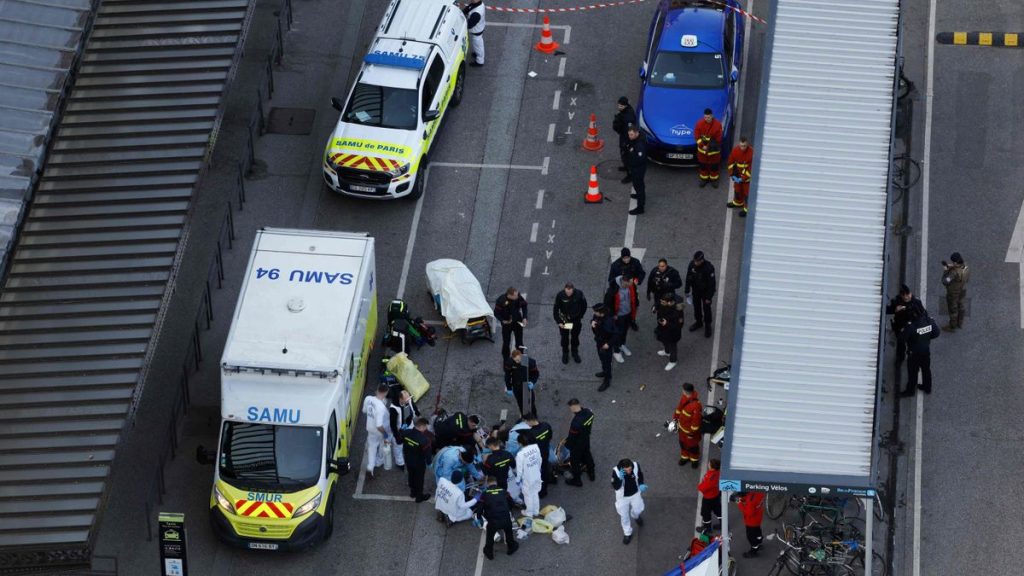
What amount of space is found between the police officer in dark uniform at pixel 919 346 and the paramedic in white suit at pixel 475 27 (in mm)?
11471

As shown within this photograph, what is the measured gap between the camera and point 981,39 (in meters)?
40.2

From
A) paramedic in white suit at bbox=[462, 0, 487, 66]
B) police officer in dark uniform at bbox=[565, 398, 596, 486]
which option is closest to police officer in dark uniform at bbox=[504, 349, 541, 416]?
police officer in dark uniform at bbox=[565, 398, 596, 486]

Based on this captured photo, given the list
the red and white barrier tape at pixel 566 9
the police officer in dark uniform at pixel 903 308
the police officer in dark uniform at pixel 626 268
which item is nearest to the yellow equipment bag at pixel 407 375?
the police officer in dark uniform at pixel 626 268

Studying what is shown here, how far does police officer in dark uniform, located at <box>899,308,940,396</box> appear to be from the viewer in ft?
105

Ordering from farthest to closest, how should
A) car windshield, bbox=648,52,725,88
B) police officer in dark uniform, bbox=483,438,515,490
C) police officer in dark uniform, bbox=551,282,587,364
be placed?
car windshield, bbox=648,52,725,88, police officer in dark uniform, bbox=551,282,587,364, police officer in dark uniform, bbox=483,438,515,490

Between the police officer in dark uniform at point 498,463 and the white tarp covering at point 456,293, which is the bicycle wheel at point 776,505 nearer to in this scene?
the police officer in dark uniform at point 498,463

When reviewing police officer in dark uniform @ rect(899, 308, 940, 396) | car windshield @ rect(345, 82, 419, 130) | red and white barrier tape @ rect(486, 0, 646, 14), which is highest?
red and white barrier tape @ rect(486, 0, 646, 14)

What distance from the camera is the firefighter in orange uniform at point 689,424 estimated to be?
31062 mm

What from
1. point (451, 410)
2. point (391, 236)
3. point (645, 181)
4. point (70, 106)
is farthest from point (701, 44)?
point (70, 106)

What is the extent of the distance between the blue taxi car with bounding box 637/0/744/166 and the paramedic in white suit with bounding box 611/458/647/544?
8248 mm

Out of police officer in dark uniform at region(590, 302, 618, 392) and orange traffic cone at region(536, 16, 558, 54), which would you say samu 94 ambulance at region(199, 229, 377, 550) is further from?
orange traffic cone at region(536, 16, 558, 54)

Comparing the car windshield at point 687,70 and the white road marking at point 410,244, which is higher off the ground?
the car windshield at point 687,70

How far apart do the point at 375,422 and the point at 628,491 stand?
4277 millimetres

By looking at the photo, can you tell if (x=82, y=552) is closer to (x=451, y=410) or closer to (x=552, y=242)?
(x=451, y=410)
